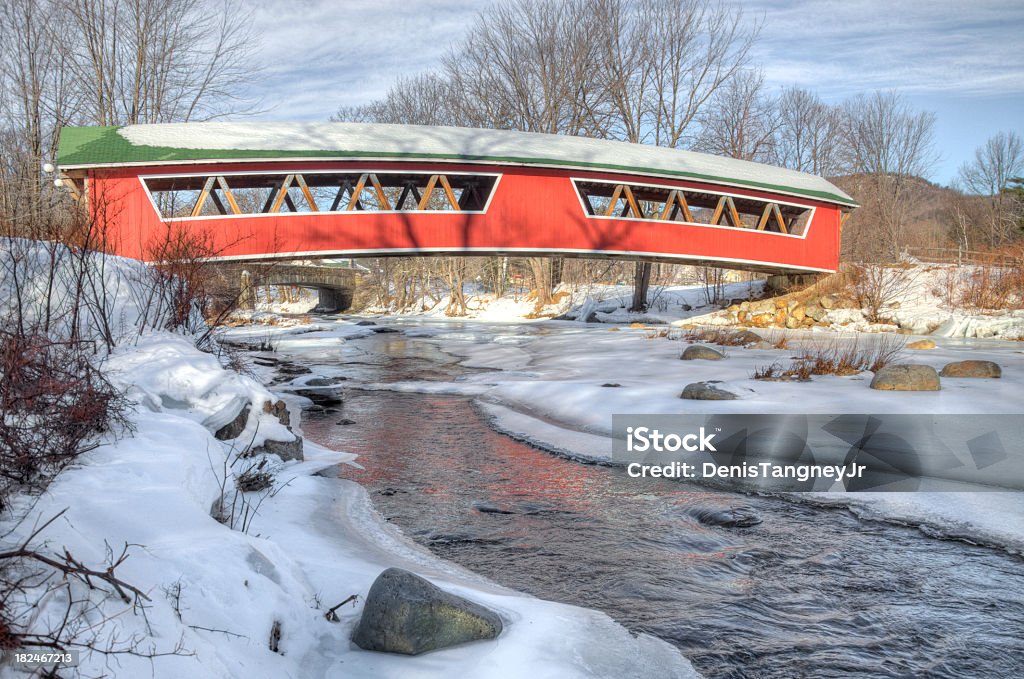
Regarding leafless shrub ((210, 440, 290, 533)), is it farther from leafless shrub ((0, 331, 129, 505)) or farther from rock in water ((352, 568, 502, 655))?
rock in water ((352, 568, 502, 655))

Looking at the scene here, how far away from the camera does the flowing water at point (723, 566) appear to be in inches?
115

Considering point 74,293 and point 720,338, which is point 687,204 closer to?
point 720,338

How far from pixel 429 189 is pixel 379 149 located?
1.28 m

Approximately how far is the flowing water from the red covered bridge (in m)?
8.46

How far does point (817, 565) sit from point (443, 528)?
215 centimetres

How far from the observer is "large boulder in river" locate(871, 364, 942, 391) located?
23.7 ft

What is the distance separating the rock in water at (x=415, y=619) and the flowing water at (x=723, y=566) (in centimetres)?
72

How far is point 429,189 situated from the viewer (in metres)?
14.8

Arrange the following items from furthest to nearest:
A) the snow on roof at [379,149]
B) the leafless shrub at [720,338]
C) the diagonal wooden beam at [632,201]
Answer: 1. the diagonal wooden beam at [632,201]
2. the leafless shrub at [720,338]
3. the snow on roof at [379,149]

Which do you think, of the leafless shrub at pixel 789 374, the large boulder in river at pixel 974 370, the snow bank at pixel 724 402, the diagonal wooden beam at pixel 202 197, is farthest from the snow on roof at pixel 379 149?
the large boulder in river at pixel 974 370

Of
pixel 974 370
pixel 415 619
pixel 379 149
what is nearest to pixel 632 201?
pixel 379 149

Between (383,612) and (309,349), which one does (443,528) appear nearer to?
(383,612)

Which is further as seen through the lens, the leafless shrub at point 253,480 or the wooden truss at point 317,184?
the wooden truss at point 317,184

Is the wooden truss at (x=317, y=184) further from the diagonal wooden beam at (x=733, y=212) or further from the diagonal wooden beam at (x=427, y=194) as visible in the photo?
the diagonal wooden beam at (x=733, y=212)
